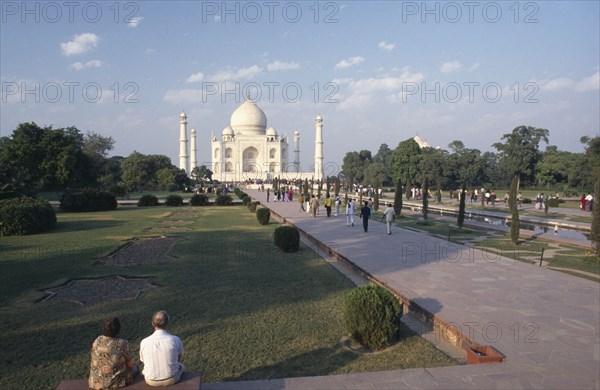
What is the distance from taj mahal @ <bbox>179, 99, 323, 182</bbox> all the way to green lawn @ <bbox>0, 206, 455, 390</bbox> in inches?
2175

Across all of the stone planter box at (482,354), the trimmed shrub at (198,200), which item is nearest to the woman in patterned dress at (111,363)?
the stone planter box at (482,354)

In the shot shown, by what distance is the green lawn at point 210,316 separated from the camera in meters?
3.71

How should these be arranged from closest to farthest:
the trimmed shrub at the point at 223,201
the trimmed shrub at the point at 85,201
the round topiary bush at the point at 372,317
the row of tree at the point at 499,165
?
the round topiary bush at the point at 372,317 < the trimmed shrub at the point at 85,201 < the trimmed shrub at the point at 223,201 < the row of tree at the point at 499,165

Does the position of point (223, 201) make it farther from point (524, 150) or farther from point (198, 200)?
point (524, 150)

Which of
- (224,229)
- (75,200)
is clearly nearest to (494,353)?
(224,229)

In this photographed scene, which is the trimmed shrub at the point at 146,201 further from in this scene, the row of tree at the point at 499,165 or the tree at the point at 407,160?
the tree at the point at 407,160

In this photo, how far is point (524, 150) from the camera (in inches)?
1524

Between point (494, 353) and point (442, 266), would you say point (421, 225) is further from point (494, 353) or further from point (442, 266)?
point (494, 353)

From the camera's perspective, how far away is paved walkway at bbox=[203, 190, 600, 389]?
332 cm

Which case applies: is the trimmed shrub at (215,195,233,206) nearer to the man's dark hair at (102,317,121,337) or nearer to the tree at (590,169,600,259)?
the tree at (590,169,600,259)

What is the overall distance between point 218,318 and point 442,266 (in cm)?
422

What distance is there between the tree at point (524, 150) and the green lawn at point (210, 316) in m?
35.3

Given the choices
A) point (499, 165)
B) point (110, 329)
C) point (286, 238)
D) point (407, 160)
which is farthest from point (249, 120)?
point (110, 329)

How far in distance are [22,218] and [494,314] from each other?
11529mm
